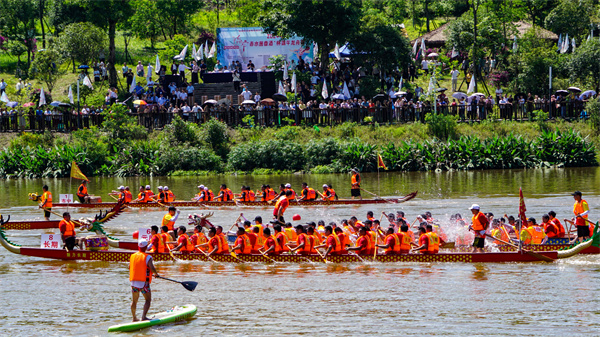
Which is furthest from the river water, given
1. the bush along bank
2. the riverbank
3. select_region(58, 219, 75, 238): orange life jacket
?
the riverbank

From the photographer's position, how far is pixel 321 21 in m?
47.9

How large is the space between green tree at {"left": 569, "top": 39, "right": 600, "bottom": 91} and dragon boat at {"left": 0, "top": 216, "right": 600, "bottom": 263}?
32.1 m

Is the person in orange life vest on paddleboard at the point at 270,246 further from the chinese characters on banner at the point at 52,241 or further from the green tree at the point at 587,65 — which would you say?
the green tree at the point at 587,65

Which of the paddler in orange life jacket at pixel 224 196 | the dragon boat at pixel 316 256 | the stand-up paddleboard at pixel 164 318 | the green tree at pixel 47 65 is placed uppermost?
the green tree at pixel 47 65

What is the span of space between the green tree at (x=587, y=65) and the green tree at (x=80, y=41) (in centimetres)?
3339

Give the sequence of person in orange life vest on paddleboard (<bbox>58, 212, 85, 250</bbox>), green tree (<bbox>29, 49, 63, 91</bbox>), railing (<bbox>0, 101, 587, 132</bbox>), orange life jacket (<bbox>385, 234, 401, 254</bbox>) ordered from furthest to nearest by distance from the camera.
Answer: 1. green tree (<bbox>29, 49, 63, 91</bbox>)
2. railing (<bbox>0, 101, 587, 132</bbox>)
3. person in orange life vest on paddleboard (<bbox>58, 212, 85, 250</bbox>)
4. orange life jacket (<bbox>385, 234, 401, 254</bbox>)

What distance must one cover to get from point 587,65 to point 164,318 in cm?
4077

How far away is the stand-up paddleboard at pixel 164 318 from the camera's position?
14.1 metres

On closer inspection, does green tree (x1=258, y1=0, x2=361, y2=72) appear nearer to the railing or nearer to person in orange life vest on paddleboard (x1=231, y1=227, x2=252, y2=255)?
the railing

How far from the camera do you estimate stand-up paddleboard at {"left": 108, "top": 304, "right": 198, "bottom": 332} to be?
46.3 feet

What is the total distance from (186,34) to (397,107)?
29258 mm

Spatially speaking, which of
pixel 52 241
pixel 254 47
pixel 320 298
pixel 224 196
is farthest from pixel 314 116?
pixel 320 298

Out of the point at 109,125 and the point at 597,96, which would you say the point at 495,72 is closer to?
the point at 597,96

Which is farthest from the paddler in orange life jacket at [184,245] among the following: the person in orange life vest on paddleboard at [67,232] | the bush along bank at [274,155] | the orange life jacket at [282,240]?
the bush along bank at [274,155]
